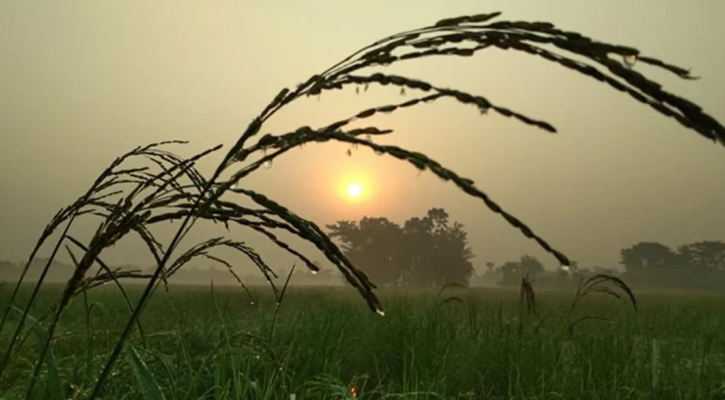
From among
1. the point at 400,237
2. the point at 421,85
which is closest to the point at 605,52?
the point at 421,85

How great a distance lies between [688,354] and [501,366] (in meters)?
3.46

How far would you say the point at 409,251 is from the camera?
84.5m

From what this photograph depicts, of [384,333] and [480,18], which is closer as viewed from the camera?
[480,18]

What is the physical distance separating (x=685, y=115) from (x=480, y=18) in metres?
0.37

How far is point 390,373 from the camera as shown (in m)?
6.57

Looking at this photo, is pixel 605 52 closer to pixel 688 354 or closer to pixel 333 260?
pixel 333 260

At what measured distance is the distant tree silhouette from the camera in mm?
82062

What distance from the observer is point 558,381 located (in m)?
5.23

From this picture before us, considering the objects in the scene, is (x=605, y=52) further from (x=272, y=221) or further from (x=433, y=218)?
(x=433, y=218)

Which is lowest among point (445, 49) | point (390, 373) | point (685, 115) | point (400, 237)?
point (390, 373)

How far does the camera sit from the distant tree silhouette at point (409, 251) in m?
82.1

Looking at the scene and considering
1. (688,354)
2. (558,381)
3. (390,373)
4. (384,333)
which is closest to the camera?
(558,381)

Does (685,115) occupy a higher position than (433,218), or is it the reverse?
(433,218)

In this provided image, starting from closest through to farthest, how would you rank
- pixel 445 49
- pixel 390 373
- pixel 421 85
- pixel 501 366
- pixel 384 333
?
pixel 421 85 < pixel 445 49 < pixel 501 366 < pixel 390 373 < pixel 384 333
